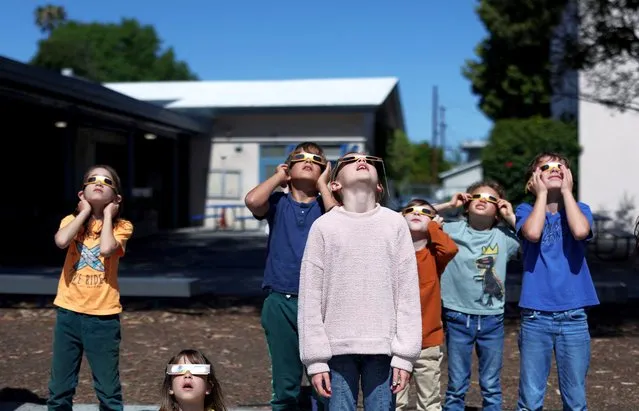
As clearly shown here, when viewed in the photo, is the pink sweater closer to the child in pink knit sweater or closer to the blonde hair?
the child in pink knit sweater

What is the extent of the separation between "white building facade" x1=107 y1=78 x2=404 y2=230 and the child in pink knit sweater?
19.6 metres

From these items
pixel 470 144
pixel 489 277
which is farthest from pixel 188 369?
pixel 470 144

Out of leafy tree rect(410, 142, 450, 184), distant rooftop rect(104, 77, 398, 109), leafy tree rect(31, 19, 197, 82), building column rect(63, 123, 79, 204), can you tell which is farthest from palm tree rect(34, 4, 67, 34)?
building column rect(63, 123, 79, 204)

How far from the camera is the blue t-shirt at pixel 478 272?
15.1ft

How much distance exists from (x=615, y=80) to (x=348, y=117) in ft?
40.7

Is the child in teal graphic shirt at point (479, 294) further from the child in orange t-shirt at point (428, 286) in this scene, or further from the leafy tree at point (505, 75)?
the leafy tree at point (505, 75)

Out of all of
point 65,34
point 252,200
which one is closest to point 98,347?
point 252,200

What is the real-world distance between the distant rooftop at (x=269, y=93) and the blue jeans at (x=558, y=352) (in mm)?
18786

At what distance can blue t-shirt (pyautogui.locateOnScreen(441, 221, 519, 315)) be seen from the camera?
4.61 metres

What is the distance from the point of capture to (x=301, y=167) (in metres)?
→ 4.11

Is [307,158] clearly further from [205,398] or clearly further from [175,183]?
[175,183]

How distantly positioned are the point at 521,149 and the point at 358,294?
64.1ft

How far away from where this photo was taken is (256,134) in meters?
24.3

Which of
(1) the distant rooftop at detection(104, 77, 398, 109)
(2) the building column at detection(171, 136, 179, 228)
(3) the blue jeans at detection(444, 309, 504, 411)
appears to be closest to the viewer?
(3) the blue jeans at detection(444, 309, 504, 411)
